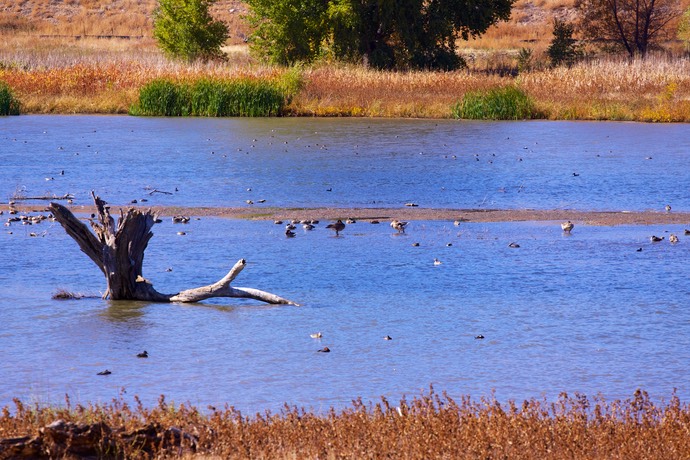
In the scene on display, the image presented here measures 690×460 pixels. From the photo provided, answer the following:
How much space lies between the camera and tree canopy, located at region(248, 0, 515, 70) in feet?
175

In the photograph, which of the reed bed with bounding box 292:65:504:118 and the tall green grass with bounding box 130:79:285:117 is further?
the reed bed with bounding box 292:65:504:118

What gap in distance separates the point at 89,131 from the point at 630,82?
62.6 feet

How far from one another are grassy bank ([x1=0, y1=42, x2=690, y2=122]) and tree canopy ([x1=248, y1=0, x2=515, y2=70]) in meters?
10.6

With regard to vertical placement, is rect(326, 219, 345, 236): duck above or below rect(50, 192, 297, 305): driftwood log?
below

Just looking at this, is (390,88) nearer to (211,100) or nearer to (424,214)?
(211,100)

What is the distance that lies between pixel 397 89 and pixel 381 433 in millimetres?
34736

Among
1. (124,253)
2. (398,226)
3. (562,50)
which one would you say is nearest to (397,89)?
(562,50)

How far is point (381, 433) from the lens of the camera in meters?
5.94

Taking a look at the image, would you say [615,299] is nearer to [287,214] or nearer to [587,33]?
[287,214]

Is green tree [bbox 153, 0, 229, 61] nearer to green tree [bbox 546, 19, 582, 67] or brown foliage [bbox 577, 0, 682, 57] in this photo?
green tree [bbox 546, 19, 582, 67]

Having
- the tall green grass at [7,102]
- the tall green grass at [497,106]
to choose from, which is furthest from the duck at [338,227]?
the tall green grass at [7,102]

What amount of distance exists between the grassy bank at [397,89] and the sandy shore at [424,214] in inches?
784

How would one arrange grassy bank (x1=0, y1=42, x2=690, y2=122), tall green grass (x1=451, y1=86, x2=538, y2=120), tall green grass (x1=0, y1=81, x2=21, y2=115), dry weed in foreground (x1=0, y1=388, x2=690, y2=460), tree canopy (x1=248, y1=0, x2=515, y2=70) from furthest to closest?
tree canopy (x1=248, y1=0, x2=515, y2=70)
tall green grass (x1=0, y1=81, x2=21, y2=115)
grassy bank (x1=0, y1=42, x2=690, y2=122)
tall green grass (x1=451, y1=86, x2=538, y2=120)
dry weed in foreground (x1=0, y1=388, x2=690, y2=460)

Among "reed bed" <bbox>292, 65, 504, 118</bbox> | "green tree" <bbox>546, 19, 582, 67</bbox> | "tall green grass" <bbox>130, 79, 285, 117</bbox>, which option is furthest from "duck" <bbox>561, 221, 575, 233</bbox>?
"green tree" <bbox>546, 19, 582, 67</bbox>
